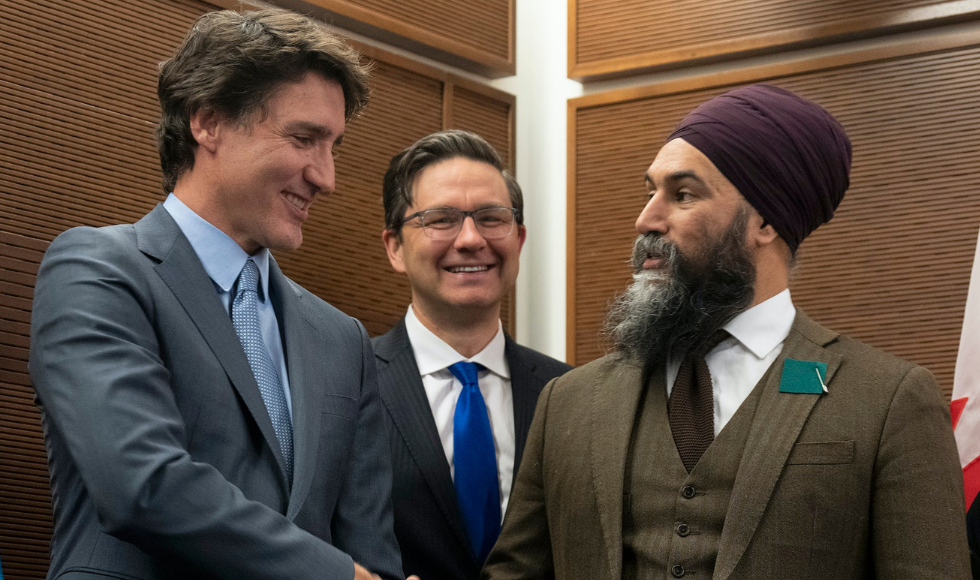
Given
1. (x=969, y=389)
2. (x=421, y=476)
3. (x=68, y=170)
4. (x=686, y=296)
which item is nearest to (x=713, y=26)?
(x=969, y=389)

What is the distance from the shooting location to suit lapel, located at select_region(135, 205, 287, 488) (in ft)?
6.28

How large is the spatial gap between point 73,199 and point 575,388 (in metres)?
1.56

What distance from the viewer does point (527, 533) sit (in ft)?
7.91

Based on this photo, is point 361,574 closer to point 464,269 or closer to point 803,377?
point 803,377

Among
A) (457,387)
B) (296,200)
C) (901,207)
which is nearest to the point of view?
(296,200)

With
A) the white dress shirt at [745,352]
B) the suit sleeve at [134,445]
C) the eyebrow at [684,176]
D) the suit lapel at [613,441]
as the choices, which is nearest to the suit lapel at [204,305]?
the suit sleeve at [134,445]

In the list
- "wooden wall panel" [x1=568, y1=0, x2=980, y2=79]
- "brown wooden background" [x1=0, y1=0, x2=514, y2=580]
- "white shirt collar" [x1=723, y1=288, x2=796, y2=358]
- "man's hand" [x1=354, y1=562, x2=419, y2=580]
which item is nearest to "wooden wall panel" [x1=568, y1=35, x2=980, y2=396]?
"wooden wall panel" [x1=568, y1=0, x2=980, y2=79]

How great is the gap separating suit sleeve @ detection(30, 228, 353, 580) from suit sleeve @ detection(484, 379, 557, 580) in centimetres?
64

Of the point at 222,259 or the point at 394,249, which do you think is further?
the point at 394,249

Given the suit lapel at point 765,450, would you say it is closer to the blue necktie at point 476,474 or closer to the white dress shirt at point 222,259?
the white dress shirt at point 222,259

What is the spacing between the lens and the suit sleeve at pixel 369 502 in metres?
2.11

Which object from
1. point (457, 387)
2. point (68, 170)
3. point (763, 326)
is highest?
point (68, 170)

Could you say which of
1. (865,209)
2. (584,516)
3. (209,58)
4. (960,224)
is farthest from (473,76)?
(584,516)

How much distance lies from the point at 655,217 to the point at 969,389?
1243 millimetres
